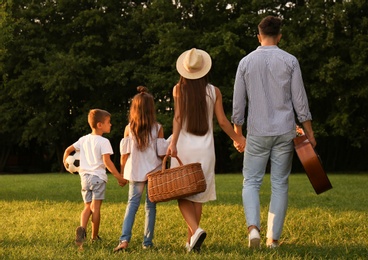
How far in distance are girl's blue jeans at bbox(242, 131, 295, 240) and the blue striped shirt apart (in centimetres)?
9

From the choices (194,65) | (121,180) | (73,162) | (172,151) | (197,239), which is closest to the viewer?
(197,239)

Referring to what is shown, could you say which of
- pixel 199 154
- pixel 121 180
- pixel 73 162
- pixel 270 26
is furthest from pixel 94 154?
pixel 270 26

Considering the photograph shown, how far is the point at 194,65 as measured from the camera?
7078mm

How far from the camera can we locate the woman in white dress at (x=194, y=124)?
7039 millimetres

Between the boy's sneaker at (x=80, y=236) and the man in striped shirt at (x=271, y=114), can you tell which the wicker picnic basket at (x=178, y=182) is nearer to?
the man in striped shirt at (x=271, y=114)

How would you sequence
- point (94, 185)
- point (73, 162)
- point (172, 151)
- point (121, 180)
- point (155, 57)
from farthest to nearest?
point (155, 57) → point (73, 162) → point (94, 185) → point (121, 180) → point (172, 151)

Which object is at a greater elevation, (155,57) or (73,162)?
(155,57)

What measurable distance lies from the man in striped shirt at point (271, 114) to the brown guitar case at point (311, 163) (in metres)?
0.13

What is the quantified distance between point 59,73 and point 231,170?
36.0 ft

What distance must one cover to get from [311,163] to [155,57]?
31324 millimetres

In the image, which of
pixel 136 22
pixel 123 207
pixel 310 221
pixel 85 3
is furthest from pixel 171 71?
pixel 310 221

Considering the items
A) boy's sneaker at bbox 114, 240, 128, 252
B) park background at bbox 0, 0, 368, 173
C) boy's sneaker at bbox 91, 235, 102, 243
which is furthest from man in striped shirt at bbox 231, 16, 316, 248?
park background at bbox 0, 0, 368, 173

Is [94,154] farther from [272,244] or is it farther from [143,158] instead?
[272,244]

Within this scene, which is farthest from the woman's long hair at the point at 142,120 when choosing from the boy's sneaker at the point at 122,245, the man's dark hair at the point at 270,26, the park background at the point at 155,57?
the park background at the point at 155,57
